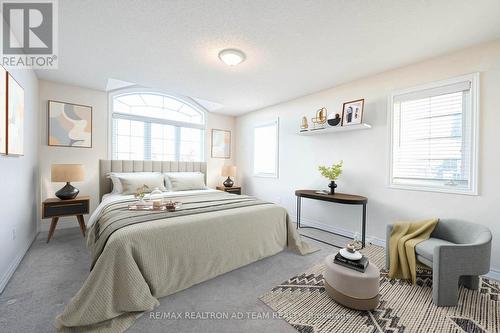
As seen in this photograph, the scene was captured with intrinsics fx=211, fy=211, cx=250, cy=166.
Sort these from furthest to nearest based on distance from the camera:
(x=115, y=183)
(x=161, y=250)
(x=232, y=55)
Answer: (x=115, y=183)
(x=232, y=55)
(x=161, y=250)

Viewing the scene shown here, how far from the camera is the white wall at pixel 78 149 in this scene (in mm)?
3406

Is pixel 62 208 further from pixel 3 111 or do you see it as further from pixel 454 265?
pixel 454 265

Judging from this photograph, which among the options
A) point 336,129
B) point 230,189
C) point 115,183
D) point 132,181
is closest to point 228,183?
point 230,189

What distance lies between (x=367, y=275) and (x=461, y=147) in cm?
203

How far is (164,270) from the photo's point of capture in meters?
1.85

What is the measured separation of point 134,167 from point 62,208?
1267mm

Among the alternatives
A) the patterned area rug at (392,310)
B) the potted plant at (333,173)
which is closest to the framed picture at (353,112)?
the potted plant at (333,173)

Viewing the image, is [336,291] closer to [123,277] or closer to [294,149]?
[123,277]

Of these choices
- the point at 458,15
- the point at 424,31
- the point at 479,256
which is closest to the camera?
the point at 479,256

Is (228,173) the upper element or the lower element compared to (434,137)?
lower

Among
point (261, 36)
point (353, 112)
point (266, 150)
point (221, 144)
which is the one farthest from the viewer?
point (221, 144)

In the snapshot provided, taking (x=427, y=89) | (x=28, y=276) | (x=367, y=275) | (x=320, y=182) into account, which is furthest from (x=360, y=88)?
(x=28, y=276)

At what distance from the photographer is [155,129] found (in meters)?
4.45

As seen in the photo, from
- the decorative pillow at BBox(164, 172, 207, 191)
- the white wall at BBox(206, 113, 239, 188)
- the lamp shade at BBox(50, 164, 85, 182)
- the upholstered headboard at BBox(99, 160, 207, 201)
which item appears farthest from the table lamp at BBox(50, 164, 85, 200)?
the white wall at BBox(206, 113, 239, 188)
